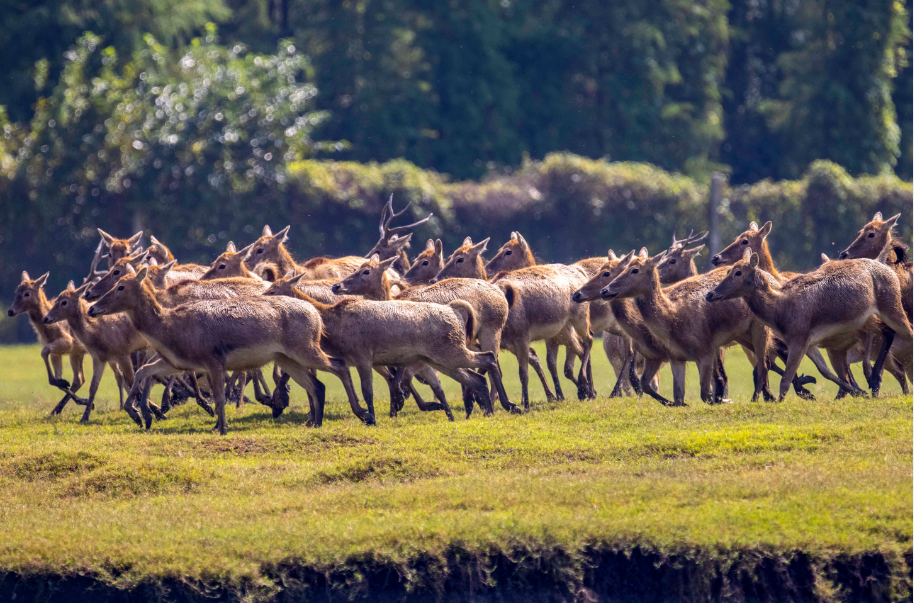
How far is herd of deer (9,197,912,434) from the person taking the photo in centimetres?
1438

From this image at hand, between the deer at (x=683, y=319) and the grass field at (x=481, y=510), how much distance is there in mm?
1364

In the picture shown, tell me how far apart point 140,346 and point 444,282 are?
147 inches

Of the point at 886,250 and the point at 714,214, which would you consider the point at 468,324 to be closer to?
the point at 886,250

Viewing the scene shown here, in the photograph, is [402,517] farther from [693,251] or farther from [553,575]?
[693,251]

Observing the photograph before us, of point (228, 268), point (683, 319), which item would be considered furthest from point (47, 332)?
point (683, 319)

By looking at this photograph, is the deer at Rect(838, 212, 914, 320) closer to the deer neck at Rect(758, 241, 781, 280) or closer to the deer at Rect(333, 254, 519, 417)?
the deer neck at Rect(758, 241, 781, 280)

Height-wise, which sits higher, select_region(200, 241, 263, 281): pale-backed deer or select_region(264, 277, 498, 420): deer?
select_region(200, 241, 263, 281): pale-backed deer

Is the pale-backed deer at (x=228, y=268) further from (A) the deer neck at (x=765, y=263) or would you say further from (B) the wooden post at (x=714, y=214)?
(B) the wooden post at (x=714, y=214)

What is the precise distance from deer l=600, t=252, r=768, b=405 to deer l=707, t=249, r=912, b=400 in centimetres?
50

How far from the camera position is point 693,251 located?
1809 cm

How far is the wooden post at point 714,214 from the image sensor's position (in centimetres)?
3375

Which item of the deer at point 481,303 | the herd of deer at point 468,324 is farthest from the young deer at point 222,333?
the deer at point 481,303

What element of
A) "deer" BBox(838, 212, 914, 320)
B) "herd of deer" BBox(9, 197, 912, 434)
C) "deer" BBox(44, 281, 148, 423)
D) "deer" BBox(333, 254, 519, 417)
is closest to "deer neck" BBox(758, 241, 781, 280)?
"herd of deer" BBox(9, 197, 912, 434)

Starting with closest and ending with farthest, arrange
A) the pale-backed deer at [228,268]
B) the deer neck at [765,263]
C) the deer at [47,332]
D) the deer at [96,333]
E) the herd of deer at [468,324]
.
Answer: the herd of deer at [468,324], the deer at [96,333], the deer neck at [765,263], the deer at [47,332], the pale-backed deer at [228,268]
